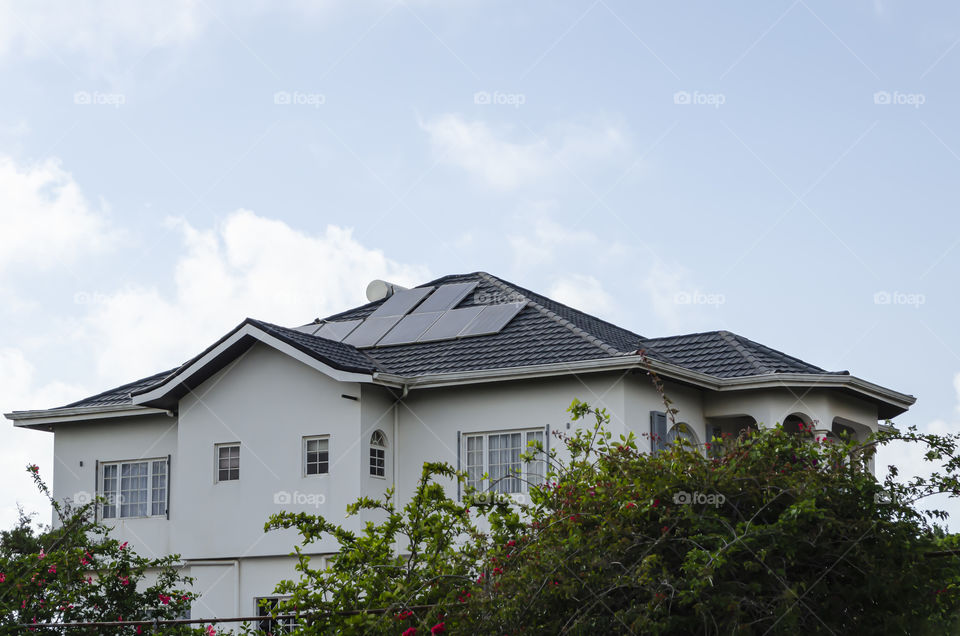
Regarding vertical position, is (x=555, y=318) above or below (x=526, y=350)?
above

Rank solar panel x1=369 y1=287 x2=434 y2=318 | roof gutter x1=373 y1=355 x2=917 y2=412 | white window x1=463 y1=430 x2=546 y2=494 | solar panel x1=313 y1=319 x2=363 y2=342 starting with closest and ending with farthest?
roof gutter x1=373 y1=355 x2=917 y2=412, white window x1=463 y1=430 x2=546 y2=494, solar panel x1=313 y1=319 x2=363 y2=342, solar panel x1=369 y1=287 x2=434 y2=318

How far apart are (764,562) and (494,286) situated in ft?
62.5

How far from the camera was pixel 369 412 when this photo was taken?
2119 centimetres

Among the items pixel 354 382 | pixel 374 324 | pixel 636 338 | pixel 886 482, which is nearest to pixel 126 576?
pixel 354 382

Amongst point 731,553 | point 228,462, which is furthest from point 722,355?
point 731,553

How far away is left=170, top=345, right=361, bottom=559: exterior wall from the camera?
20922 mm

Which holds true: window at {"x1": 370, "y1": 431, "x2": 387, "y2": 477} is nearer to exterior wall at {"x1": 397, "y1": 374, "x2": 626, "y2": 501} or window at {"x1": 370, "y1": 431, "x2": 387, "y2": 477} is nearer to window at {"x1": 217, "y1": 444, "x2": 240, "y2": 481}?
exterior wall at {"x1": 397, "y1": 374, "x2": 626, "y2": 501}

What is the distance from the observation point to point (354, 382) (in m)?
21.0

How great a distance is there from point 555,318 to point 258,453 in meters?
6.32

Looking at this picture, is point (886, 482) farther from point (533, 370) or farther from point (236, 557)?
point (236, 557)

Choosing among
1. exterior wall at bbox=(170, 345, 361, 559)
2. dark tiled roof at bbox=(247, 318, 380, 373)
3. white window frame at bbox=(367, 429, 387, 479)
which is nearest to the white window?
white window frame at bbox=(367, 429, 387, 479)

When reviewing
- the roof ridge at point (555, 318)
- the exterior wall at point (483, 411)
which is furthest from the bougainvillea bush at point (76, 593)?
the roof ridge at point (555, 318)

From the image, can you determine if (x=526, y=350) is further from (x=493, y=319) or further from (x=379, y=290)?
Answer: (x=379, y=290)

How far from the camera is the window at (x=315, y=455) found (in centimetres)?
2127
